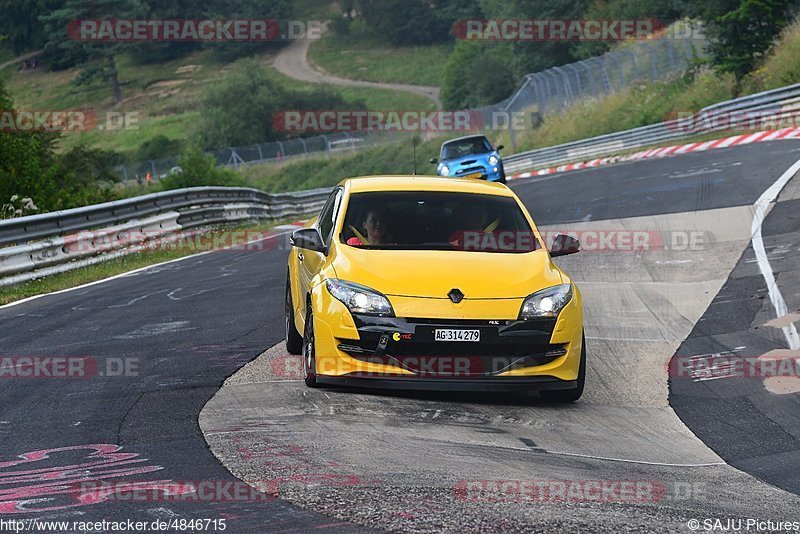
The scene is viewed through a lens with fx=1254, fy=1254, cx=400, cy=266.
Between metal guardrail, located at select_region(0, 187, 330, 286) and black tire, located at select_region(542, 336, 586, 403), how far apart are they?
9.88 m

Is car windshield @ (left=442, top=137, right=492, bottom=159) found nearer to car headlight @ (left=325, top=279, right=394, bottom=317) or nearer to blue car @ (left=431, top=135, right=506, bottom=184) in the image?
blue car @ (left=431, top=135, right=506, bottom=184)

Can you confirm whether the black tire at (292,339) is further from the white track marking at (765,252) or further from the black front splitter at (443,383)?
the white track marking at (765,252)

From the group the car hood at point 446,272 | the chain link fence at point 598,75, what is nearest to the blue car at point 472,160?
the chain link fence at point 598,75

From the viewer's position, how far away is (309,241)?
9.41 m

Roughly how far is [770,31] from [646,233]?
25556 millimetres

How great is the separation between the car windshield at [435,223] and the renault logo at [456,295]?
954 millimetres

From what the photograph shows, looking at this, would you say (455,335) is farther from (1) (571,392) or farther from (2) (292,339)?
(2) (292,339)

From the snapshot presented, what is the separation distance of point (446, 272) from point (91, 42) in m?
122

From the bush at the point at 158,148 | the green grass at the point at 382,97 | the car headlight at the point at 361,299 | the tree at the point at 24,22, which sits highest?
the tree at the point at 24,22

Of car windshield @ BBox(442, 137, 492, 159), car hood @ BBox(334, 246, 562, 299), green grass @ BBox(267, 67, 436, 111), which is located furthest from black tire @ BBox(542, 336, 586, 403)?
green grass @ BBox(267, 67, 436, 111)

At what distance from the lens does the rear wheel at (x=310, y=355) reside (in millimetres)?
8651

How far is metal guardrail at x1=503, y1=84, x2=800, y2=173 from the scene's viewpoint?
111 feet

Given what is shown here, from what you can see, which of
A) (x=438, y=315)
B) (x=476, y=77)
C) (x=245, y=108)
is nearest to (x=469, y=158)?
(x=438, y=315)

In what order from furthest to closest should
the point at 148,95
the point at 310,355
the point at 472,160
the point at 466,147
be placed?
the point at 148,95
the point at 466,147
the point at 472,160
the point at 310,355
